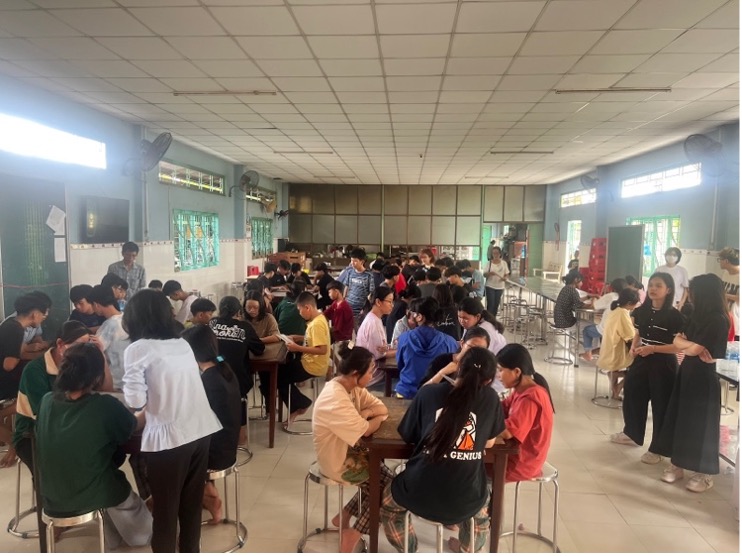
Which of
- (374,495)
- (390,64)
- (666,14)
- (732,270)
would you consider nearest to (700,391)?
(732,270)

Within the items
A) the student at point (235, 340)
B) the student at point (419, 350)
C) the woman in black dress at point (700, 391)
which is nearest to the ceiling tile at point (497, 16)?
the student at point (419, 350)

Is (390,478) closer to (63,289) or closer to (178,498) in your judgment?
(178,498)

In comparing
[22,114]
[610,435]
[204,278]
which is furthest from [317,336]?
[204,278]

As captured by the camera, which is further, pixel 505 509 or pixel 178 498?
pixel 505 509

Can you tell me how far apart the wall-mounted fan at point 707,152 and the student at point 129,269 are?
22.6 ft

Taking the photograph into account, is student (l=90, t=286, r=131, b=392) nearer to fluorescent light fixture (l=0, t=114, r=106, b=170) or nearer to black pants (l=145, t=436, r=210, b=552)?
A: black pants (l=145, t=436, r=210, b=552)

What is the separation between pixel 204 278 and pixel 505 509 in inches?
286

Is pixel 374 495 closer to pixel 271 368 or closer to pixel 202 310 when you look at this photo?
pixel 271 368

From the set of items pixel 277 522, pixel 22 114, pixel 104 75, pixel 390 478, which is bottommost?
pixel 277 522

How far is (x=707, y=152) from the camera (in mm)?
6113

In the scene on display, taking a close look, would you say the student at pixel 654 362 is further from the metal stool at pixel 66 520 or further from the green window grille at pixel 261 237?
the green window grille at pixel 261 237

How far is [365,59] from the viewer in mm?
3977

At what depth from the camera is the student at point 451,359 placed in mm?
2967

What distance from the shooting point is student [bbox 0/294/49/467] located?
11.1 feet
